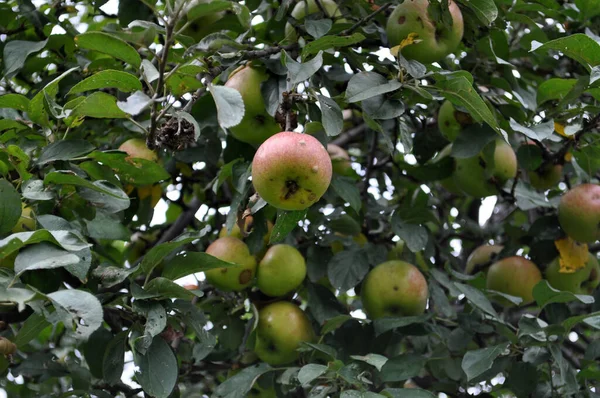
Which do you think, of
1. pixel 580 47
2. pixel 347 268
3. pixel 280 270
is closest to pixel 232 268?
pixel 280 270

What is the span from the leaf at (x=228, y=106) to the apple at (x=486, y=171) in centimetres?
120

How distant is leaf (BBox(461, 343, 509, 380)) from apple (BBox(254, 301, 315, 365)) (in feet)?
1.73

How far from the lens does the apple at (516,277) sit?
A: 9.11ft

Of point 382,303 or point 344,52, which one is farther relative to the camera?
point 382,303

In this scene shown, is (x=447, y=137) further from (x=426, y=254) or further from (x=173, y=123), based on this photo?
(x=173, y=123)

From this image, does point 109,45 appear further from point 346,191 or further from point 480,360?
point 480,360

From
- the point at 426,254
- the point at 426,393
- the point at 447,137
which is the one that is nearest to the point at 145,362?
the point at 426,393

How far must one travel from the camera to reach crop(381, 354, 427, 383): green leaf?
7.52 ft

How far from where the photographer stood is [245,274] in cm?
241

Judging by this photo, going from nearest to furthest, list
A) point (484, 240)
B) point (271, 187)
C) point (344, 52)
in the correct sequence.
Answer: point (271, 187) → point (344, 52) → point (484, 240)

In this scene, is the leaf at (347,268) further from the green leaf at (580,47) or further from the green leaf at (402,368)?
the green leaf at (580,47)

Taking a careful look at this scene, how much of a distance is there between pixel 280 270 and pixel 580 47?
1.04m

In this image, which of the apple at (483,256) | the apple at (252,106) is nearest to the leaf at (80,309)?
the apple at (252,106)

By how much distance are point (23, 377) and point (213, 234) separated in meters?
0.96
